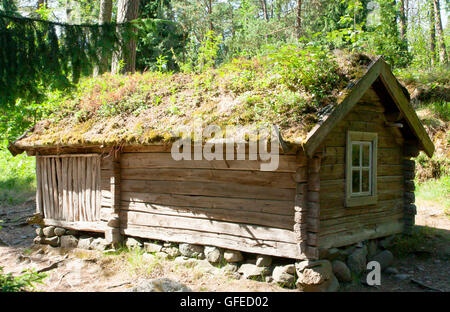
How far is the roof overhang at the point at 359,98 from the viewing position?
216 inches

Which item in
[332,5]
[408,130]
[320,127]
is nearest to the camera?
[320,127]

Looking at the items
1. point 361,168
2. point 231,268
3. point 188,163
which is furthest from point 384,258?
point 188,163

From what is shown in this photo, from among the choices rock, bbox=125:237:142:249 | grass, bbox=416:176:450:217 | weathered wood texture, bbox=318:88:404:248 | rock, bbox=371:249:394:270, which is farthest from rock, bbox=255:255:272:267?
grass, bbox=416:176:450:217

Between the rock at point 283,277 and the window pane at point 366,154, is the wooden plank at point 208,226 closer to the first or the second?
the rock at point 283,277

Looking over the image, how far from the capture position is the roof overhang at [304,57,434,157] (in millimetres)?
5477

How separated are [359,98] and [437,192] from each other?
7.07 m

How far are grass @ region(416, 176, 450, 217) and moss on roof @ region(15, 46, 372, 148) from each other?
21.4 ft

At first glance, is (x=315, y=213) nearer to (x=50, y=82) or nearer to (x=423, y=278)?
(x=423, y=278)

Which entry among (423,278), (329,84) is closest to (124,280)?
(329,84)

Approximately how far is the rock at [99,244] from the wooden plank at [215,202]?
0.87m

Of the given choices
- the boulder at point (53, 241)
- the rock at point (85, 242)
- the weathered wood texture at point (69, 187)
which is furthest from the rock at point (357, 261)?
the boulder at point (53, 241)

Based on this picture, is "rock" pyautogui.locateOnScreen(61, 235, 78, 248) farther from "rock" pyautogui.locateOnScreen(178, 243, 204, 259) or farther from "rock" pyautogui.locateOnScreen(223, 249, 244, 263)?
"rock" pyautogui.locateOnScreen(223, 249, 244, 263)

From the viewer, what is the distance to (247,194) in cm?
650

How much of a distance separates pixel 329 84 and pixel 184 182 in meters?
3.13
